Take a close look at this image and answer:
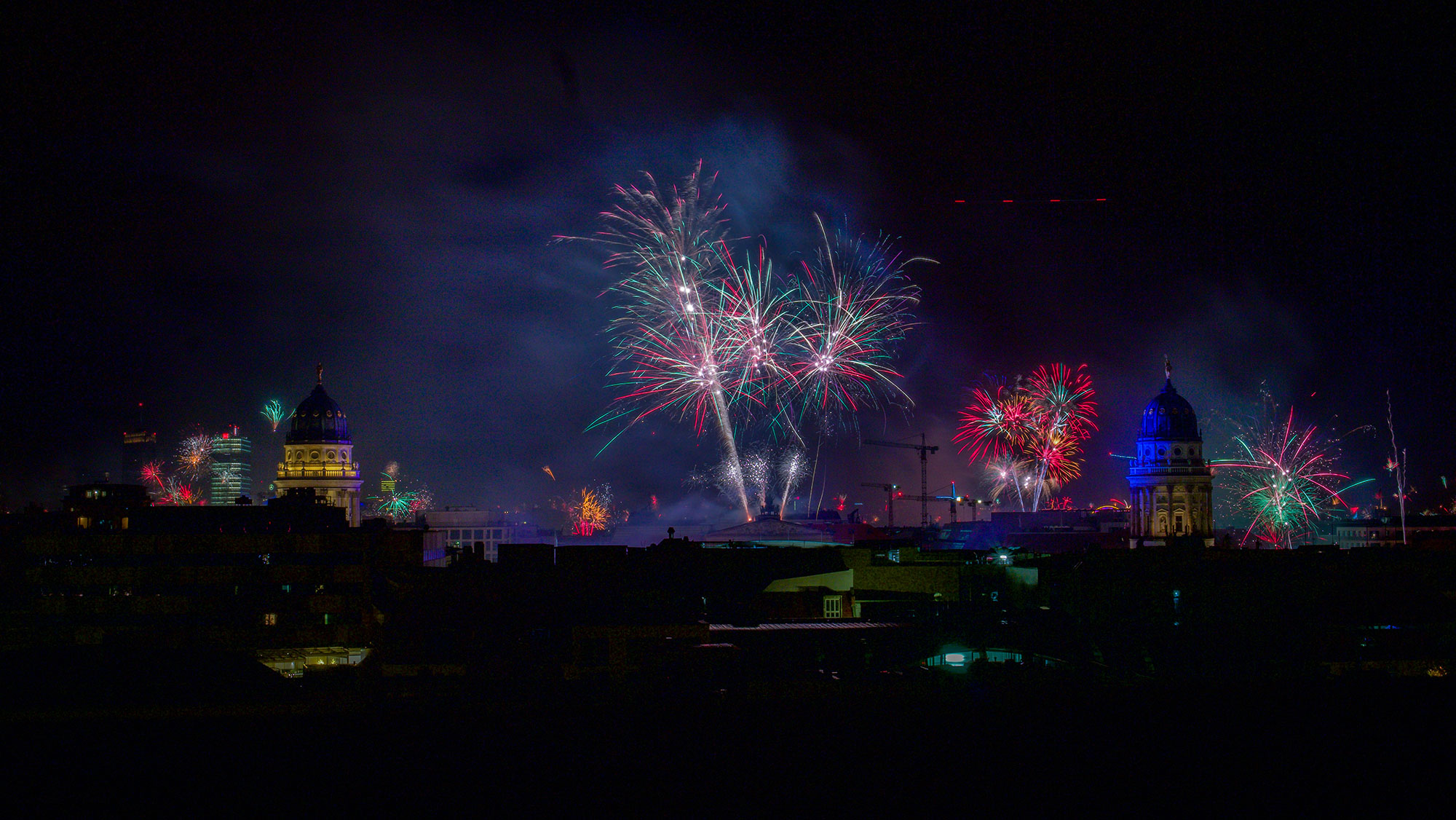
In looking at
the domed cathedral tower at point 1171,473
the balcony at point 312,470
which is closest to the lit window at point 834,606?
the domed cathedral tower at point 1171,473

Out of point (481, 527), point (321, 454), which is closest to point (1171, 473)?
point (481, 527)

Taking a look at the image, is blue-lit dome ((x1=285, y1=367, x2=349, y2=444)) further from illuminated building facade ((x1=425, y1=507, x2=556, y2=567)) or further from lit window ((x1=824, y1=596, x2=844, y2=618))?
lit window ((x1=824, y1=596, x2=844, y2=618))

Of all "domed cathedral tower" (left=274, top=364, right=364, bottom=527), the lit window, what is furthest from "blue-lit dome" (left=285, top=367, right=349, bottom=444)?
the lit window

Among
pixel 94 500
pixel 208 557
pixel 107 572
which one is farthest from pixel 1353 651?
pixel 94 500

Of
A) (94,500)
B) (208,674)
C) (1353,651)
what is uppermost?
(94,500)

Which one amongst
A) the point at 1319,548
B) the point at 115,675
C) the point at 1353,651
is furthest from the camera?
the point at 1319,548

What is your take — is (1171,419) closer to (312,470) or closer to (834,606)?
(834,606)

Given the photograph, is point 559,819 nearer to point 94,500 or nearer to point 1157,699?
point 1157,699

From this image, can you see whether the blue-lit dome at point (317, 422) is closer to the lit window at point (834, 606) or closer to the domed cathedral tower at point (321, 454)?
the domed cathedral tower at point (321, 454)
